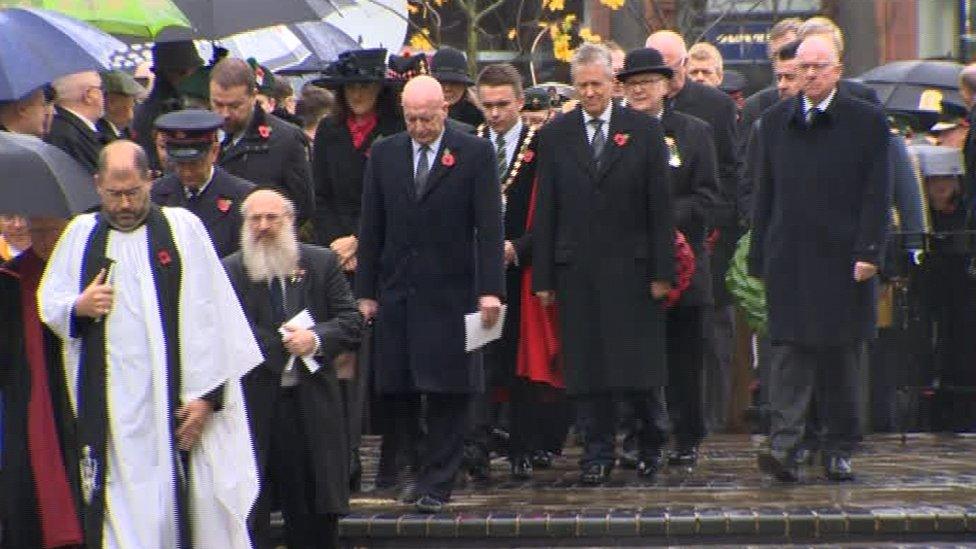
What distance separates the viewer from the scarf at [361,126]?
14.7m

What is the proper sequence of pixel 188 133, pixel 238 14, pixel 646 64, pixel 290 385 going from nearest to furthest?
1. pixel 290 385
2. pixel 188 133
3. pixel 646 64
4. pixel 238 14

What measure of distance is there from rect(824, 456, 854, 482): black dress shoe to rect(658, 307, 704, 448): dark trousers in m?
0.83

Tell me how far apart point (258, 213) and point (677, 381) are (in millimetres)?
3342

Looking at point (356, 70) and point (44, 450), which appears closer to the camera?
point (44, 450)

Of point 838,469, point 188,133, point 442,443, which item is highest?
point 188,133

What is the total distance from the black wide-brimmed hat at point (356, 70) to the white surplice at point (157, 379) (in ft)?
11.1

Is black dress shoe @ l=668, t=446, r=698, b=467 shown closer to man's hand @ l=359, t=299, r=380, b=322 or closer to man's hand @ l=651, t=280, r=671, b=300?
man's hand @ l=651, t=280, r=671, b=300

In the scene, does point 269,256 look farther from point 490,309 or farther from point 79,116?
point 79,116

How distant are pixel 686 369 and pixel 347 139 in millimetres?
2163

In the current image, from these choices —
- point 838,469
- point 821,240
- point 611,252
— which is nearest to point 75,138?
point 611,252

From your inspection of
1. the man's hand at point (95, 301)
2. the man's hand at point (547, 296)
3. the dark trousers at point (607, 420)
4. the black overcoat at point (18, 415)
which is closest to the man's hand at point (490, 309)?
the man's hand at point (547, 296)

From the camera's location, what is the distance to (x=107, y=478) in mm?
11055

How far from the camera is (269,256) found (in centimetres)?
1255

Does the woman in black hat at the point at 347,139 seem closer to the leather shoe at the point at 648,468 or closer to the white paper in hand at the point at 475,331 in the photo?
the white paper in hand at the point at 475,331
